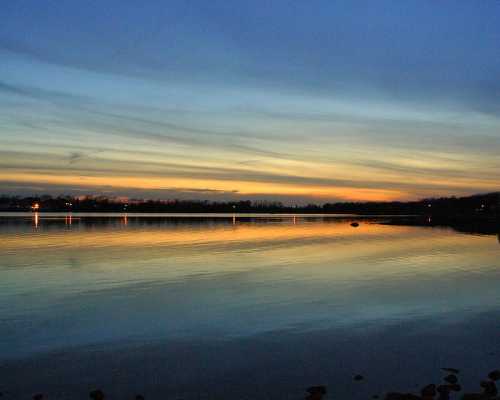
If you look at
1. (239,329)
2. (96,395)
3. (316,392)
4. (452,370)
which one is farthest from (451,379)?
(96,395)

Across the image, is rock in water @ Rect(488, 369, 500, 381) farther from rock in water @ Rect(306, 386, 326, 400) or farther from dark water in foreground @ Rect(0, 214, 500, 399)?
rock in water @ Rect(306, 386, 326, 400)

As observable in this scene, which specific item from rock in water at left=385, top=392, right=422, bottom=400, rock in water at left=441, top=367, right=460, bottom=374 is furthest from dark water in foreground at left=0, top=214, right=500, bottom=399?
→ rock in water at left=385, top=392, right=422, bottom=400

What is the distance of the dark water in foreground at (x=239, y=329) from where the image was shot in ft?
32.2

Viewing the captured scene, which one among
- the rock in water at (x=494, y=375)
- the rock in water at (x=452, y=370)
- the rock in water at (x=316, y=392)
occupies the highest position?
the rock in water at (x=494, y=375)

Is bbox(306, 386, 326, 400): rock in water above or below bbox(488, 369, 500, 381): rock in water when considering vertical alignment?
below

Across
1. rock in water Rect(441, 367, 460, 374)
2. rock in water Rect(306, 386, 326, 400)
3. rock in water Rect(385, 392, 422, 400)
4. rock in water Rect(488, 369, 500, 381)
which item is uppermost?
rock in water Rect(385, 392, 422, 400)

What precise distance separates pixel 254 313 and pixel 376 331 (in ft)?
14.1

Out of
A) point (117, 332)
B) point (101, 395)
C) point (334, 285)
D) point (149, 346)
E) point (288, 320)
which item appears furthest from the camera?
point (334, 285)

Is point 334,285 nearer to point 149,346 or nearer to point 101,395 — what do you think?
point 149,346

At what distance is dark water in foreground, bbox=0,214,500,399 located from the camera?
9.83m

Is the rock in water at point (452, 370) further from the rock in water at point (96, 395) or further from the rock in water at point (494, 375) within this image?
the rock in water at point (96, 395)

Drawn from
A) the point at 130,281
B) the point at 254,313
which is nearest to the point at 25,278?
the point at 130,281

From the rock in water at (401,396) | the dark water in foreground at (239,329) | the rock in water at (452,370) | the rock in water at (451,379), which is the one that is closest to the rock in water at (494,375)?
the dark water in foreground at (239,329)

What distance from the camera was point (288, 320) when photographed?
15.0m
